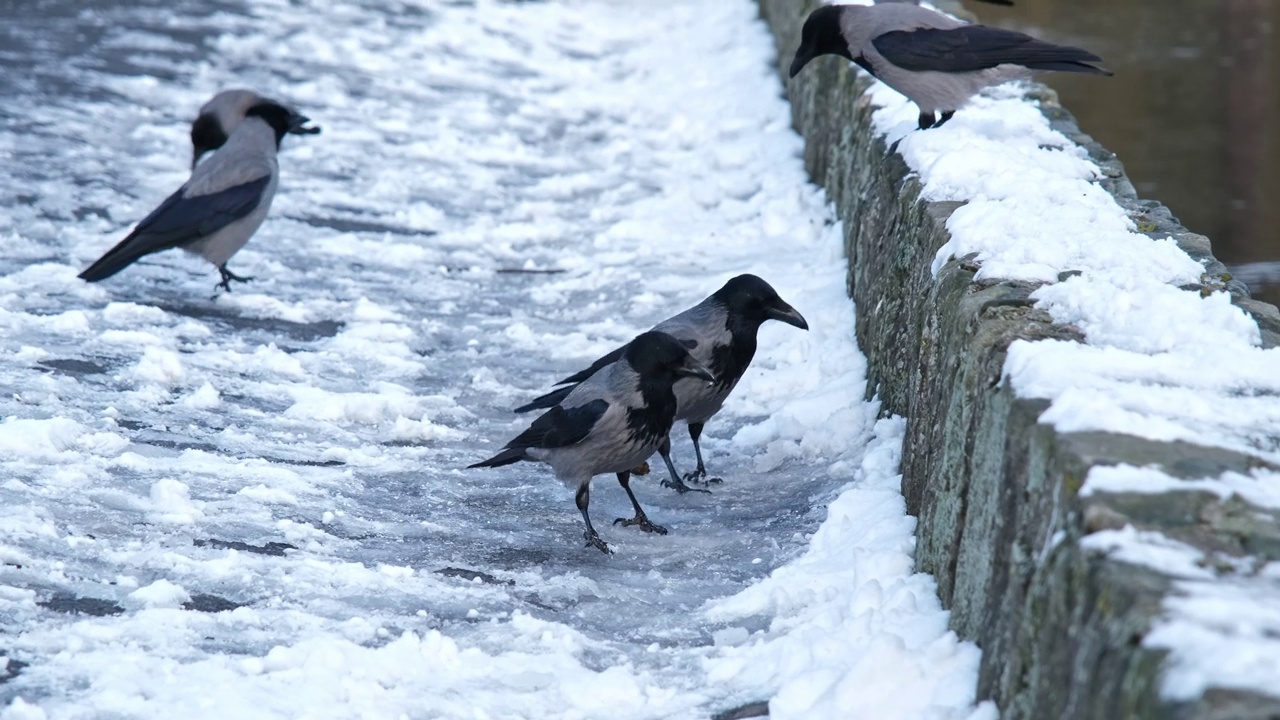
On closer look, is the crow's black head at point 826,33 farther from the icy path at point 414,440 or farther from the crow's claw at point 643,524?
the crow's claw at point 643,524

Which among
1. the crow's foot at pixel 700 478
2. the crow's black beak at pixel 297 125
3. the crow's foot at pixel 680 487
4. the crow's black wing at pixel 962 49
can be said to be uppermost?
the crow's black wing at pixel 962 49

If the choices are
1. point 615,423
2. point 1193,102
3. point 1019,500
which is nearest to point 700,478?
point 615,423

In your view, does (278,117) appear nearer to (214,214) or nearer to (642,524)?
(214,214)

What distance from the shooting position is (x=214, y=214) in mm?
7574

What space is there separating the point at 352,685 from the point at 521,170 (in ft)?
22.6

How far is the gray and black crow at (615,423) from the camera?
5.24m

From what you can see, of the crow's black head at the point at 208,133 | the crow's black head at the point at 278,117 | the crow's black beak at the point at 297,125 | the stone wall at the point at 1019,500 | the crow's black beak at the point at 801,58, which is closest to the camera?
the stone wall at the point at 1019,500

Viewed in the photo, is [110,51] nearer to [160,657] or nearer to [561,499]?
[561,499]

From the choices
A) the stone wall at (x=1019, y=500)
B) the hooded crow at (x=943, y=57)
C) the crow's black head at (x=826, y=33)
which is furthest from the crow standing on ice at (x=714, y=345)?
the crow's black head at (x=826, y=33)

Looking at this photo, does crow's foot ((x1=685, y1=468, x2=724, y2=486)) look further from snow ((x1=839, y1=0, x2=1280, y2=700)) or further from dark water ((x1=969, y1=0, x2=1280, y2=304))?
dark water ((x1=969, y1=0, x2=1280, y2=304))

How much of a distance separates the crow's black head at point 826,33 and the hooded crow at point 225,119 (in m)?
3.10

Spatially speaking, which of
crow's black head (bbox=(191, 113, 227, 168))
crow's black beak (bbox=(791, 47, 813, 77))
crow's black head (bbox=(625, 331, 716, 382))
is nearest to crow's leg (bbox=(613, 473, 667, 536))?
crow's black head (bbox=(625, 331, 716, 382))

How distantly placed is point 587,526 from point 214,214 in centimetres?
341

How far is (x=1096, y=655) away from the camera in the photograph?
2.67 m
